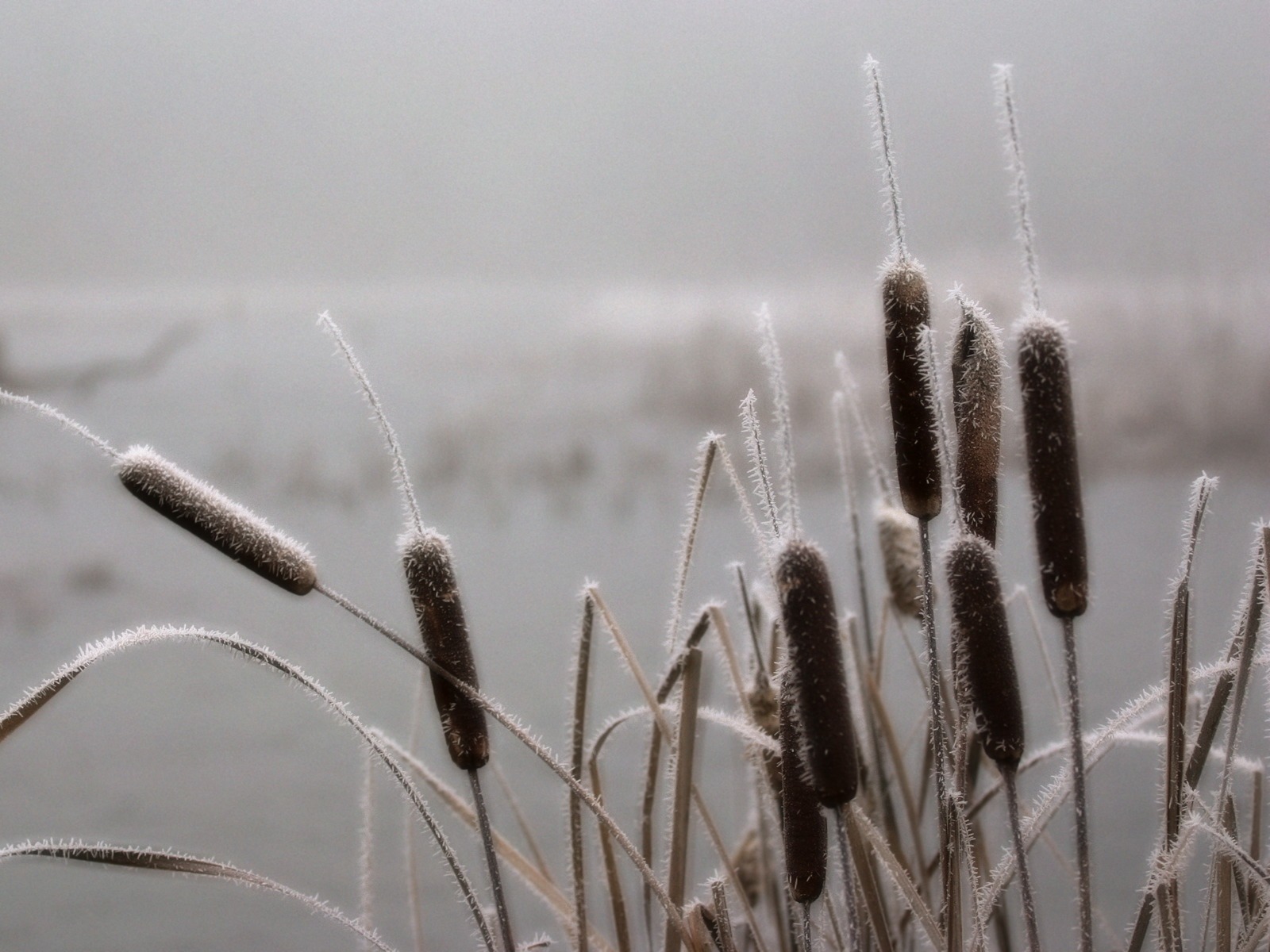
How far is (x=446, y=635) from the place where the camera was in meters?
0.54

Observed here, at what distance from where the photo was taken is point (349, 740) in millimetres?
1338

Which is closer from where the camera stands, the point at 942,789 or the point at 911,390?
the point at 911,390

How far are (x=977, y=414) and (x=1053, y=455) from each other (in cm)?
7

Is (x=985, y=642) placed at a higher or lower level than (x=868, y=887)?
higher

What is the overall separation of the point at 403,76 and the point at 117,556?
0.67m

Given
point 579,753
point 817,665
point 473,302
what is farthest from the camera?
point 473,302

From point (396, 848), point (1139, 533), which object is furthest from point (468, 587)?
point (1139, 533)

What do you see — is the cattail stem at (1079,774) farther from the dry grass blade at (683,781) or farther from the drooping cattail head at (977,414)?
the dry grass blade at (683,781)

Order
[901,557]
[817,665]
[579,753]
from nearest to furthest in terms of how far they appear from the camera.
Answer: [817,665] → [579,753] → [901,557]

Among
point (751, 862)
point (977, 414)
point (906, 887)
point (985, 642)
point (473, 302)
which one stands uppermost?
point (473, 302)

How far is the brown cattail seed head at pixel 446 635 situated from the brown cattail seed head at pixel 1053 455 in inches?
10.8

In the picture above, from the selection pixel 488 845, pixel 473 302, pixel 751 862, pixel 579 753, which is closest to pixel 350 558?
pixel 473 302

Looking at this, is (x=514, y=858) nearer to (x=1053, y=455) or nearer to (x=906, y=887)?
(x=906, y=887)

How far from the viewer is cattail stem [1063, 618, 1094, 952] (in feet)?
1.68
